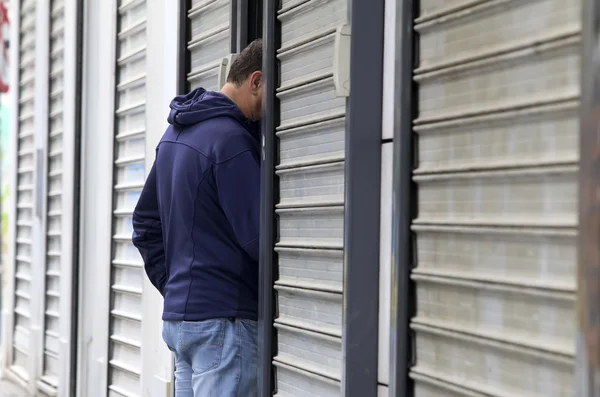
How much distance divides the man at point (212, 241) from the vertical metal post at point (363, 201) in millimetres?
586

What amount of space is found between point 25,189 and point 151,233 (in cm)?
537

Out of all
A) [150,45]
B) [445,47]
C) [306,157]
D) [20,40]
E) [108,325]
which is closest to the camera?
[445,47]

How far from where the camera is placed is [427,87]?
8.98 feet

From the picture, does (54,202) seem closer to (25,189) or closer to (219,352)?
(25,189)

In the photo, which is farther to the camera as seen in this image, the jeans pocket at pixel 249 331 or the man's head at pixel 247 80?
the man's head at pixel 247 80

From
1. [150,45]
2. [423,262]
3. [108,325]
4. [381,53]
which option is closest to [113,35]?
[150,45]

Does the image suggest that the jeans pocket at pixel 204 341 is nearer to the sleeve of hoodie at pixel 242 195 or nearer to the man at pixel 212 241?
the man at pixel 212 241

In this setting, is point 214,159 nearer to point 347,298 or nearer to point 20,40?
point 347,298

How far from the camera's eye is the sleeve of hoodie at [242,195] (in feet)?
11.1

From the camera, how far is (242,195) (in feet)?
11.2

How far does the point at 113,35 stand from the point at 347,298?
378 cm

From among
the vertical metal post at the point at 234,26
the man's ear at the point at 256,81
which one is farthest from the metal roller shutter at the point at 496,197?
the vertical metal post at the point at 234,26

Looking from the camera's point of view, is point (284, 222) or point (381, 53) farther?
point (284, 222)

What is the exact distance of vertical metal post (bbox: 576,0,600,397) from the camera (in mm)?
1931
